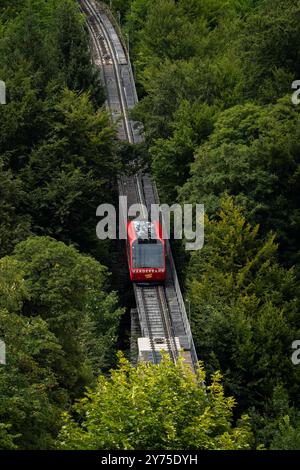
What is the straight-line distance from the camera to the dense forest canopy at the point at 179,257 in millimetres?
45344

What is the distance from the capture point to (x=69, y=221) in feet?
255

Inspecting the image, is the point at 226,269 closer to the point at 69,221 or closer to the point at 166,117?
the point at 69,221

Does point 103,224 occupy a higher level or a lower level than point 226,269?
higher

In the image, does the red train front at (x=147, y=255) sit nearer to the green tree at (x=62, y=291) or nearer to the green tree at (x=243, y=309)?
the green tree at (x=243, y=309)

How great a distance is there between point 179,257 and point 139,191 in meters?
12.7

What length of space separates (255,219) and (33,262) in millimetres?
21216

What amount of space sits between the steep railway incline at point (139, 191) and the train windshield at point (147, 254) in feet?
5.88

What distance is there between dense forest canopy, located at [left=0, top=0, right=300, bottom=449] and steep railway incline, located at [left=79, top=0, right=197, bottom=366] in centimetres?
118

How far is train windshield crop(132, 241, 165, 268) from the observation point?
7294cm

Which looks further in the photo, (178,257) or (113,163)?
(113,163)
